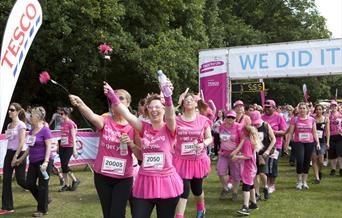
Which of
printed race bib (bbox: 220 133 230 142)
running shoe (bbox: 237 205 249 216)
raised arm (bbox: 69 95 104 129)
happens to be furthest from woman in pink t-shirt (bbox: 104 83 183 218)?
printed race bib (bbox: 220 133 230 142)

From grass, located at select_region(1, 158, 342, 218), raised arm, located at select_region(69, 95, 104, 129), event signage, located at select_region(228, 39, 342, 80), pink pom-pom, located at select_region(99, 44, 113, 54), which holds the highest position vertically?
event signage, located at select_region(228, 39, 342, 80)

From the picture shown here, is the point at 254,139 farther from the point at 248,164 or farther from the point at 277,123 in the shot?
the point at 277,123

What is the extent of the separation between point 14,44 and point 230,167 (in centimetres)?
533

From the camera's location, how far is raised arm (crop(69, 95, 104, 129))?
4.68 meters

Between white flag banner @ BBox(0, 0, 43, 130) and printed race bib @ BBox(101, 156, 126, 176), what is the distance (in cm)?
111

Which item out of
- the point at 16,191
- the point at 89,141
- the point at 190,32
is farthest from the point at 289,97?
the point at 16,191

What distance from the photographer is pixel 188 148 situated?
21.3 feet

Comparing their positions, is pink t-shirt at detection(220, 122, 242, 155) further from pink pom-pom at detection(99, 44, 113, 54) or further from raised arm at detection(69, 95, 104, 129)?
pink pom-pom at detection(99, 44, 113, 54)

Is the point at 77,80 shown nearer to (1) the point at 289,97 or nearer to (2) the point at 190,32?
(2) the point at 190,32

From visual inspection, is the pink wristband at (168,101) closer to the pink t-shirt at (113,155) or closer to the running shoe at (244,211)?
the pink t-shirt at (113,155)

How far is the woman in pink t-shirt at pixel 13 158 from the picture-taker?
8.03m

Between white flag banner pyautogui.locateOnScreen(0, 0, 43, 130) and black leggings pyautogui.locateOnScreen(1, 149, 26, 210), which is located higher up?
white flag banner pyautogui.locateOnScreen(0, 0, 43, 130)

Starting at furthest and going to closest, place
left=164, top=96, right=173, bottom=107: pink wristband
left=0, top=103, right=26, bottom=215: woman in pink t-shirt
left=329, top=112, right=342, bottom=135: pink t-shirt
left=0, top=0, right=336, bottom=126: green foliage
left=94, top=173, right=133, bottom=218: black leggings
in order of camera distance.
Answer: left=0, top=0, right=336, bottom=126: green foliage, left=329, top=112, right=342, bottom=135: pink t-shirt, left=0, top=103, right=26, bottom=215: woman in pink t-shirt, left=94, top=173, right=133, bottom=218: black leggings, left=164, top=96, right=173, bottom=107: pink wristband

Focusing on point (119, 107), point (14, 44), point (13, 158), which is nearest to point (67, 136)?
point (13, 158)
